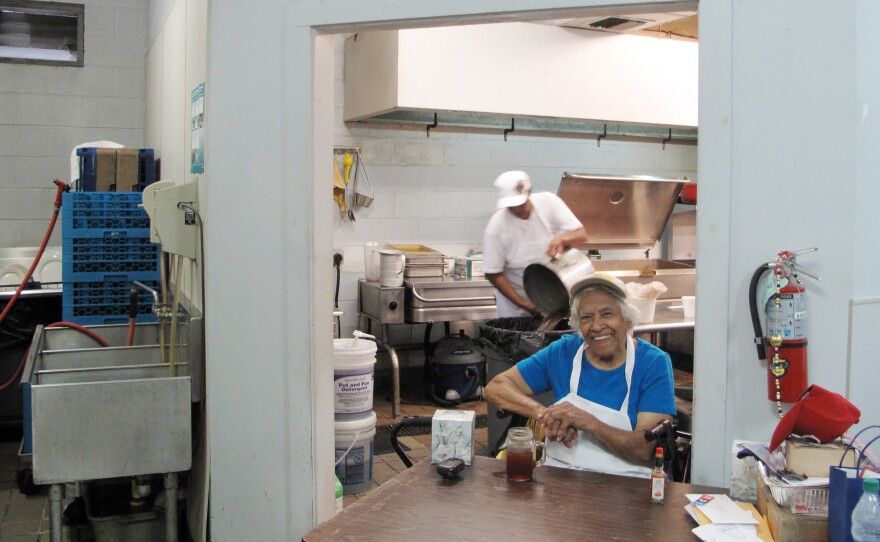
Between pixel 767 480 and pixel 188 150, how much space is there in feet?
8.40

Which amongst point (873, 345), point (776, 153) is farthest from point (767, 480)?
point (776, 153)

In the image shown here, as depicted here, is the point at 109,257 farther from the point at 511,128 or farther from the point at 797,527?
the point at 797,527

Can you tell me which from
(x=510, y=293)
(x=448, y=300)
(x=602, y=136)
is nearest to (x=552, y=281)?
(x=510, y=293)

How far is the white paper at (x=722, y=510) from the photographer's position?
1765mm

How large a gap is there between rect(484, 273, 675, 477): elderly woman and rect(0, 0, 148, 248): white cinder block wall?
4.26 meters

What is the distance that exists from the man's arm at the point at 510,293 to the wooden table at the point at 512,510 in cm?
210

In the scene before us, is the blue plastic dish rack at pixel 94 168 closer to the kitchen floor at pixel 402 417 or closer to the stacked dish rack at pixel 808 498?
the kitchen floor at pixel 402 417

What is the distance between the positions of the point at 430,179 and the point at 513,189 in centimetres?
147

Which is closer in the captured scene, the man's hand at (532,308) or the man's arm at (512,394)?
the man's arm at (512,394)

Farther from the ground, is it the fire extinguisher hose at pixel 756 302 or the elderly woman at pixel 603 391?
the fire extinguisher hose at pixel 756 302

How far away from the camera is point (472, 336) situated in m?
6.14

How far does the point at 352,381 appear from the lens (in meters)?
3.82

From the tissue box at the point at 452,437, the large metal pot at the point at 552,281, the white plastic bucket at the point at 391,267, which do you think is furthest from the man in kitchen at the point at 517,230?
the tissue box at the point at 452,437

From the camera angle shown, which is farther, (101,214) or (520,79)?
(520,79)
